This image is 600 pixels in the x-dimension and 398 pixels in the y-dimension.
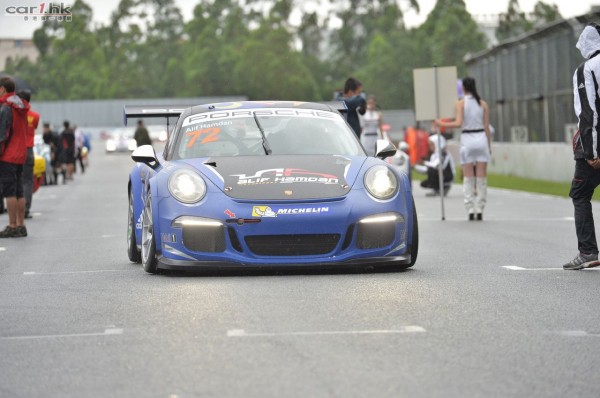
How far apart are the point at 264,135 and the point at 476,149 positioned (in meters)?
7.04

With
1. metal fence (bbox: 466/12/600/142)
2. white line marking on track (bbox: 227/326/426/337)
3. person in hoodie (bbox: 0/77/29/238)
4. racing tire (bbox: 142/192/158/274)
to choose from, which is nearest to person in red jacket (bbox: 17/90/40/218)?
person in hoodie (bbox: 0/77/29/238)

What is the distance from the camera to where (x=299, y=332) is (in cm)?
736

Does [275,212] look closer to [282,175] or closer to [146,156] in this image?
[282,175]

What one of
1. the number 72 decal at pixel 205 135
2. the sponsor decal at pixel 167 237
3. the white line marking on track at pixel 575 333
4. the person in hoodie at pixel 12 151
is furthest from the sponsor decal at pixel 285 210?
the person in hoodie at pixel 12 151

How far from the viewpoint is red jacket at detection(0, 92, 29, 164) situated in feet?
52.7

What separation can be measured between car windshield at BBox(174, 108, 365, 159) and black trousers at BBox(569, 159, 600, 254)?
167cm

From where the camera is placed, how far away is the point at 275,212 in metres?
10.1

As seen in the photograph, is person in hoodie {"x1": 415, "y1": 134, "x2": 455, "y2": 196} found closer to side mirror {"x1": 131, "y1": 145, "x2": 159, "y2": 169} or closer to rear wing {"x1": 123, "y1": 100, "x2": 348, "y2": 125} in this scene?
rear wing {"x1": 123, "y1": 100, "x2": 348, "y2": 125}

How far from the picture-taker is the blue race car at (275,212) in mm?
10164

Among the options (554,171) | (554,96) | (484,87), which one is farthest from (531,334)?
(484,87)

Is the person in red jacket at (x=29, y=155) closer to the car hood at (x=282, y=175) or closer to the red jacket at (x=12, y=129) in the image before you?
the red jacket at (x=12, y=129)

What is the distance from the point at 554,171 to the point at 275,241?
75.4 feet

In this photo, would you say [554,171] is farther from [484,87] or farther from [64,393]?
[64,393]

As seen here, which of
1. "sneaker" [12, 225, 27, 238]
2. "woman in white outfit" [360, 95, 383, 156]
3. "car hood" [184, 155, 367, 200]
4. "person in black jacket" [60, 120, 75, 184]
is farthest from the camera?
"person in black jacket" [60, 120, 75, 184]
